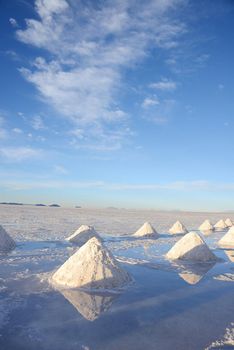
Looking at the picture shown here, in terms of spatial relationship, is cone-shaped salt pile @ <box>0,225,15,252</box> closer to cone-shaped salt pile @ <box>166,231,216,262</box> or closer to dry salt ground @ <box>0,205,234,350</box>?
dry salt ground @ <box>0,205,234,350</box>

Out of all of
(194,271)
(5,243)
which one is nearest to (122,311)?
(194,271)

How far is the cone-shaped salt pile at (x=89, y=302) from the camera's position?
18.5ft

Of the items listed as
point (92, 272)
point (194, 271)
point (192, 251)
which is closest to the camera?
point (92, 272)

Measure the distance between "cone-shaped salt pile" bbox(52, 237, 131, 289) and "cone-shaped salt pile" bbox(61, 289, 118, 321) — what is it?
410 mm

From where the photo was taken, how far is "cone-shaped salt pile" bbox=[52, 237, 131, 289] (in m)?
Answer: 7.35

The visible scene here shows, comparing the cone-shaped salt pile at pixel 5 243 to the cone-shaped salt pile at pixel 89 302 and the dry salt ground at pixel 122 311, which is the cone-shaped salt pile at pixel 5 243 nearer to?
the dry salt ground at pixel 122 311

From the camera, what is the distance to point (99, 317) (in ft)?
17.9

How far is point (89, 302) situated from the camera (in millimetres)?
6242

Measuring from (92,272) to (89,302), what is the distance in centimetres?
130

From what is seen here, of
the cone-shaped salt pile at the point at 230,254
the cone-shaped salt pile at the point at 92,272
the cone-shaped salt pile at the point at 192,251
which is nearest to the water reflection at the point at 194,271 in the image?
the cone-shaped salt pile at the point at 192,251

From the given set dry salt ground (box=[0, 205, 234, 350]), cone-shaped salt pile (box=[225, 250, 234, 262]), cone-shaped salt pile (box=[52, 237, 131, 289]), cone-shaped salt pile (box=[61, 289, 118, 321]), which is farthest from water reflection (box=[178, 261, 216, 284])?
cone-shaped salt pile (box=[61, 289, 118, 321])

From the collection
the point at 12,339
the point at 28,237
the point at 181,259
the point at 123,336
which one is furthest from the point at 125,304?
the point at 28,237

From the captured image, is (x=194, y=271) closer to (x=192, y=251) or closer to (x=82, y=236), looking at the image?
(x=192, y=251)

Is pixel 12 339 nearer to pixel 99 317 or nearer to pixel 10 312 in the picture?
pixel 10 312
